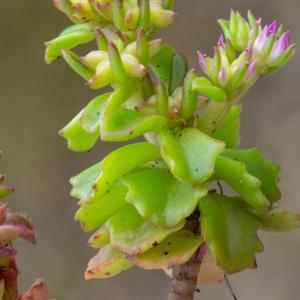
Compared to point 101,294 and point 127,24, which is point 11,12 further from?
point 127,24

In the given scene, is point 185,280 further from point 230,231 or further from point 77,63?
point 77,63

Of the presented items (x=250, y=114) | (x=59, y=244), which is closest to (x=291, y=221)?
(x=250, y=114)

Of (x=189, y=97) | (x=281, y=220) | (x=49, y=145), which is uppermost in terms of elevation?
(x=189, y=97)

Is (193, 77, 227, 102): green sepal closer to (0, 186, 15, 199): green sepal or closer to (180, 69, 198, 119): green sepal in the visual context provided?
(180, 69, 198, 119): green sepal

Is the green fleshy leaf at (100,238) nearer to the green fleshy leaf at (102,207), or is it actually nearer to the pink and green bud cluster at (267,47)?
the green fleshy leaf at (102,207)

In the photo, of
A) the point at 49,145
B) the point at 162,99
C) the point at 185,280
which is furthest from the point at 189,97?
the point at 49,145

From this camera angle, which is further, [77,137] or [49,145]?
[49,145]
